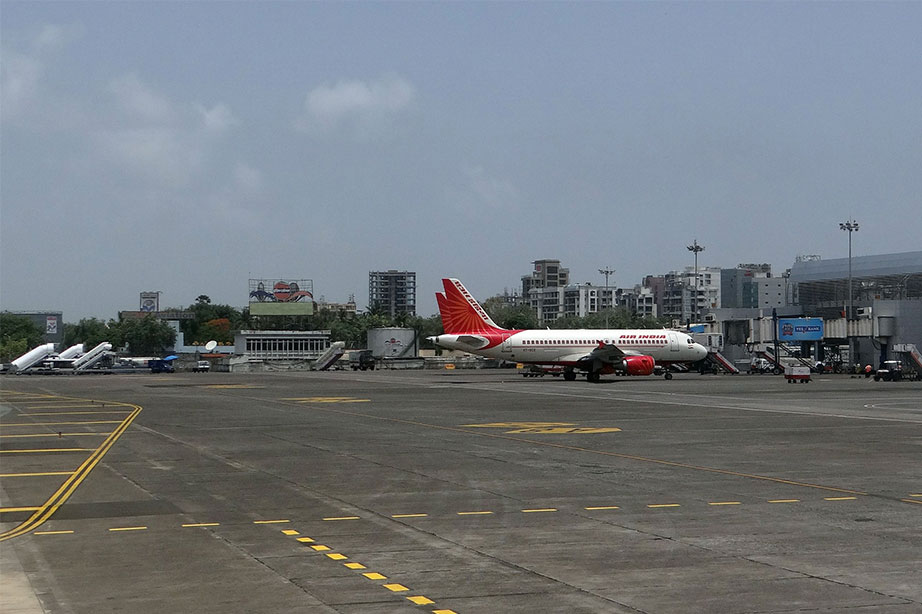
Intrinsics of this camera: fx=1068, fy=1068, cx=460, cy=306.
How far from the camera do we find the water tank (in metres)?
162

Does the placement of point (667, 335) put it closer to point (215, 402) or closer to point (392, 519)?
point (215, 402)

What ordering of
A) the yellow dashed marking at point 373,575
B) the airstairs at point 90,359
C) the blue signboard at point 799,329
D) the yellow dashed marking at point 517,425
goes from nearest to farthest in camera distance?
the yellow dashed marking at point 373,575 < the yellow dashed marking at point 517,425 < the blue signboard at point 799,329 < the airstairs at point 90,359

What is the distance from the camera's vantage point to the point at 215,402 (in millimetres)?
55562

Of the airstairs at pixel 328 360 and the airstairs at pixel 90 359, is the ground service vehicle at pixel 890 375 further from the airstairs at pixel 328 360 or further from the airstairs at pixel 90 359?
the airstairs at pixel 90 359

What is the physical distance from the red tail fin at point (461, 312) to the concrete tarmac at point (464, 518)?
52.2m

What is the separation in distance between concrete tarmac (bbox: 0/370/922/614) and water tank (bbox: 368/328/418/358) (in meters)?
124

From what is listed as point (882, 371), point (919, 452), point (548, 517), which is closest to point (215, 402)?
point (919, 452)

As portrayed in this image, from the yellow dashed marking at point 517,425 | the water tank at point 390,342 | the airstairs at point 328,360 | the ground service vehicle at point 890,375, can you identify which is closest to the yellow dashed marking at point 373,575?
the yellow dashed marking at point 517,425

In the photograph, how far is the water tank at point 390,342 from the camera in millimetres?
162375

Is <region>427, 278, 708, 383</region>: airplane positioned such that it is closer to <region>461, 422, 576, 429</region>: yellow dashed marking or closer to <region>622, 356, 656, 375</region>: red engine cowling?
<region>622, 356, 656, 375</region>: red engine cowling

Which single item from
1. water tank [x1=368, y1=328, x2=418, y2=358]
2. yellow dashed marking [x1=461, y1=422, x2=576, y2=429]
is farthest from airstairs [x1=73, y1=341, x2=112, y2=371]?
yellow dashed marking [x1=461, y1=422, x2=576, y2=429]

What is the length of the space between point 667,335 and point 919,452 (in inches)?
2500

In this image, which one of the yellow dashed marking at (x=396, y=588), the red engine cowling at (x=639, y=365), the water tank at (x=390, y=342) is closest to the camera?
the yellow dashed marking at (x=396, y=588)

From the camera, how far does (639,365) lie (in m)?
82.4
